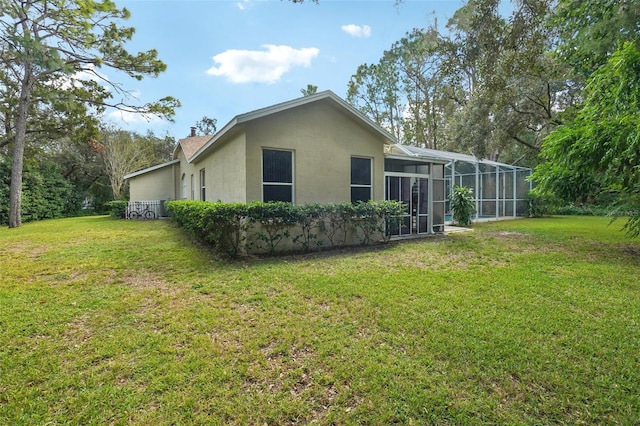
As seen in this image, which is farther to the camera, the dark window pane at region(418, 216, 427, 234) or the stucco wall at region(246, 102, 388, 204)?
the dark window pane at region(418, 216, 427, 234)

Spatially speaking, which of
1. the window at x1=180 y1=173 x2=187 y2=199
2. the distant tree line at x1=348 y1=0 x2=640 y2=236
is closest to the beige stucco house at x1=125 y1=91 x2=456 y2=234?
the distant tree line at x1=348 y1=0 x2=640 y2=236

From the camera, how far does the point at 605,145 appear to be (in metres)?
6.41

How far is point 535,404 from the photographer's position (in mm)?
2471

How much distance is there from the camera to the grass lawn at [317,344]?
2426mm

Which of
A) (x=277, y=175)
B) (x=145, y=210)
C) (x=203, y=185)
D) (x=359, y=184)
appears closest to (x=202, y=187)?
(x=203, y=185)

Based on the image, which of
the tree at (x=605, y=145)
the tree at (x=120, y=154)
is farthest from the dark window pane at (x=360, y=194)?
the tree at (x=120, y=154)

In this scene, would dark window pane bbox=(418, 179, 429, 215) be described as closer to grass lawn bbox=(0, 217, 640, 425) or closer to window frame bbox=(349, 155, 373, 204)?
window frame bbox=(349, 155, 373, 204)

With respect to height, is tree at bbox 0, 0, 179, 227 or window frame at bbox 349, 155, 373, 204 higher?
tree at bbox 0, 0, 179, 227

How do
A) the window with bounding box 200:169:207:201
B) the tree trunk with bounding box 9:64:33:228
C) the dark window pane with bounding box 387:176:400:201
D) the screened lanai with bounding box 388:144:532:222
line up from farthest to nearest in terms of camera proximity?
the screened lanai with bounding box 388:144:532:222 < the tree trunk with bounding box 9:64:33:228 < the window with bounding box 200:169:207:201 < the dark window pane with bounding box 387:176:400:201

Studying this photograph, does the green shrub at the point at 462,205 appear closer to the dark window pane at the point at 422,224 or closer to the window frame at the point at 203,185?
the dark window pane at the point at 422,224

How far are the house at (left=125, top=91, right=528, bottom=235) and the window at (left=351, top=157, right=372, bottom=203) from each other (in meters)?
0.03

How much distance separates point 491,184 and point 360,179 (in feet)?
39.8

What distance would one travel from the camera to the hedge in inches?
286

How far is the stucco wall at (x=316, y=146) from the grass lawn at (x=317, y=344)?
3.05 metres
